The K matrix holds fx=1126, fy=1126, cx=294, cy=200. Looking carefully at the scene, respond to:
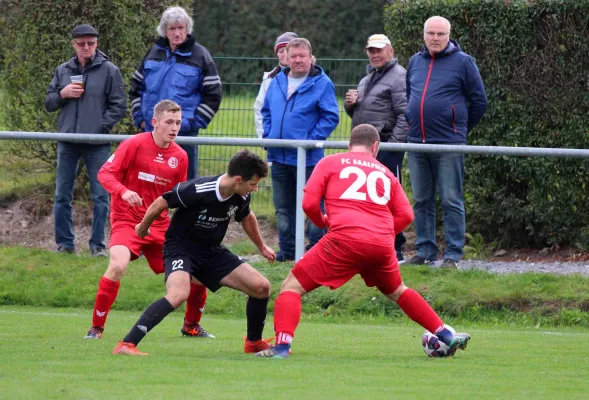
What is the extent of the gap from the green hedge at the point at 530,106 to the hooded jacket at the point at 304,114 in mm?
1978

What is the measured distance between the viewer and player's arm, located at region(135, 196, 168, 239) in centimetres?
841

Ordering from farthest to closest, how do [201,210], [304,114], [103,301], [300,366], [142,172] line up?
[304,114] → [142,172] → [103,301] → [201,210] → [300,366]

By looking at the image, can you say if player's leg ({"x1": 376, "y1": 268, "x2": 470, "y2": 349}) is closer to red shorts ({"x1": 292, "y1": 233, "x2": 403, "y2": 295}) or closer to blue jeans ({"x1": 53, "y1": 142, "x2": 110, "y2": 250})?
red shorts ({"x1": 292, "y1": 233, "x2": 403, "y2": 295})

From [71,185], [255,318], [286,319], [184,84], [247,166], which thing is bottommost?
[255,318]

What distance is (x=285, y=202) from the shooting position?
40.0 feet

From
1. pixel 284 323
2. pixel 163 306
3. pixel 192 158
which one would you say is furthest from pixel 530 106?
pixel 163 306

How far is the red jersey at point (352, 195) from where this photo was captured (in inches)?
317

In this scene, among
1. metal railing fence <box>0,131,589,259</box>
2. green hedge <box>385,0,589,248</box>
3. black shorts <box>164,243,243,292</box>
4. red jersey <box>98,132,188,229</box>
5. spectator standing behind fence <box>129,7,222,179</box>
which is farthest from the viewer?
green hedge <box>385,0,589,248</box>

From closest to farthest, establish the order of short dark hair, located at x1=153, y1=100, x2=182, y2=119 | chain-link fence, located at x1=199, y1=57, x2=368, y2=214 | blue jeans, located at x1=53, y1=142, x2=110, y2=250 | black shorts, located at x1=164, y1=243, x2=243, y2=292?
black shorts, located at x1=164, y1=243, x2=243, y2=292 < short dark hair, located at x1=153, y1=100, x2=182, y2=119 < blue jeans, located at x1=53, y1=142, x2=110, y2=250 < chain-link fence, located at x1=199, y1=57, x2=368, y2=214

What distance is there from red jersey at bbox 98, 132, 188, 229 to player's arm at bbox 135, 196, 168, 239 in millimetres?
816

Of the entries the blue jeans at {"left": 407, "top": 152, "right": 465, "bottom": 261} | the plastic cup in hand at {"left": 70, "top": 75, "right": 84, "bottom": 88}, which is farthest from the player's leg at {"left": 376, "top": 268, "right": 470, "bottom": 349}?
Answer: the plastic cup in hand at {"left": 70, "top": 75, "right": 84, "bottom": 88}

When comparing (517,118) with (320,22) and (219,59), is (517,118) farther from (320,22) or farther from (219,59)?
(320,22)

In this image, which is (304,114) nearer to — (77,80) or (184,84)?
(184,84)

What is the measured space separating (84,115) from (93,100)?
20 centimetres
